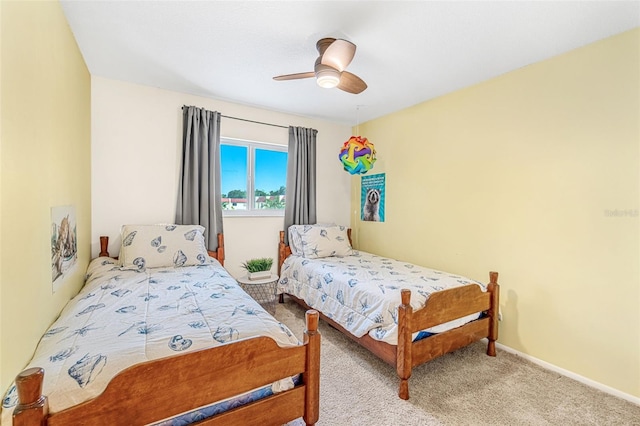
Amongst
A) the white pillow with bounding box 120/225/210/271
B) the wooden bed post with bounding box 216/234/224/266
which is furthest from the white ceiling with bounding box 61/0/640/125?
the wooden bed post with bounding box 216/234/224/266

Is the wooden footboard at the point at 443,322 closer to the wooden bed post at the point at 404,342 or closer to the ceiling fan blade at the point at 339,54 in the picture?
the wooden bed post at the point at 404,342

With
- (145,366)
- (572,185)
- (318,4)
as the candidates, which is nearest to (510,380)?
(572,185)

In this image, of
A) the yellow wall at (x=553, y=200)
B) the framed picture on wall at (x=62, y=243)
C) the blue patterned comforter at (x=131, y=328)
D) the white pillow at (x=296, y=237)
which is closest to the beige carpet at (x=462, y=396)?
the yellow wall at (x=553, y=200)

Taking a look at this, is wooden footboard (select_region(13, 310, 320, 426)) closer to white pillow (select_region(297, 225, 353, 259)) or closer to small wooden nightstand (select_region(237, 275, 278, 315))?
small wooden nightstand (select_region(237, 275, 278, 315))

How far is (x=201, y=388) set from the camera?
3.62 ft

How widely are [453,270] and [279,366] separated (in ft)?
7.28

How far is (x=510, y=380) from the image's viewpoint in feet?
6.68

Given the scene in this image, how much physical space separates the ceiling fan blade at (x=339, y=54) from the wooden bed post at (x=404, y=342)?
5.06 ft

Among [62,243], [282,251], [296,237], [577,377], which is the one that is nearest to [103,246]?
[62,243]

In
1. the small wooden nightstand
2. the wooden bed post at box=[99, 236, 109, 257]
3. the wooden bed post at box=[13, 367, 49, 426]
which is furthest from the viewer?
the small wooden nightstand

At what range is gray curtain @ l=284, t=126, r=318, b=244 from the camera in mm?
3623

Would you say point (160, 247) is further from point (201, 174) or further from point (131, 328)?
point (131, 328)

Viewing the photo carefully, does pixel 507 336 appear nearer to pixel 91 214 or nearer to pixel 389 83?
pixel 389 83

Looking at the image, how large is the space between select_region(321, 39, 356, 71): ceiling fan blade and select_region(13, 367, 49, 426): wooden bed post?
1959 mm
